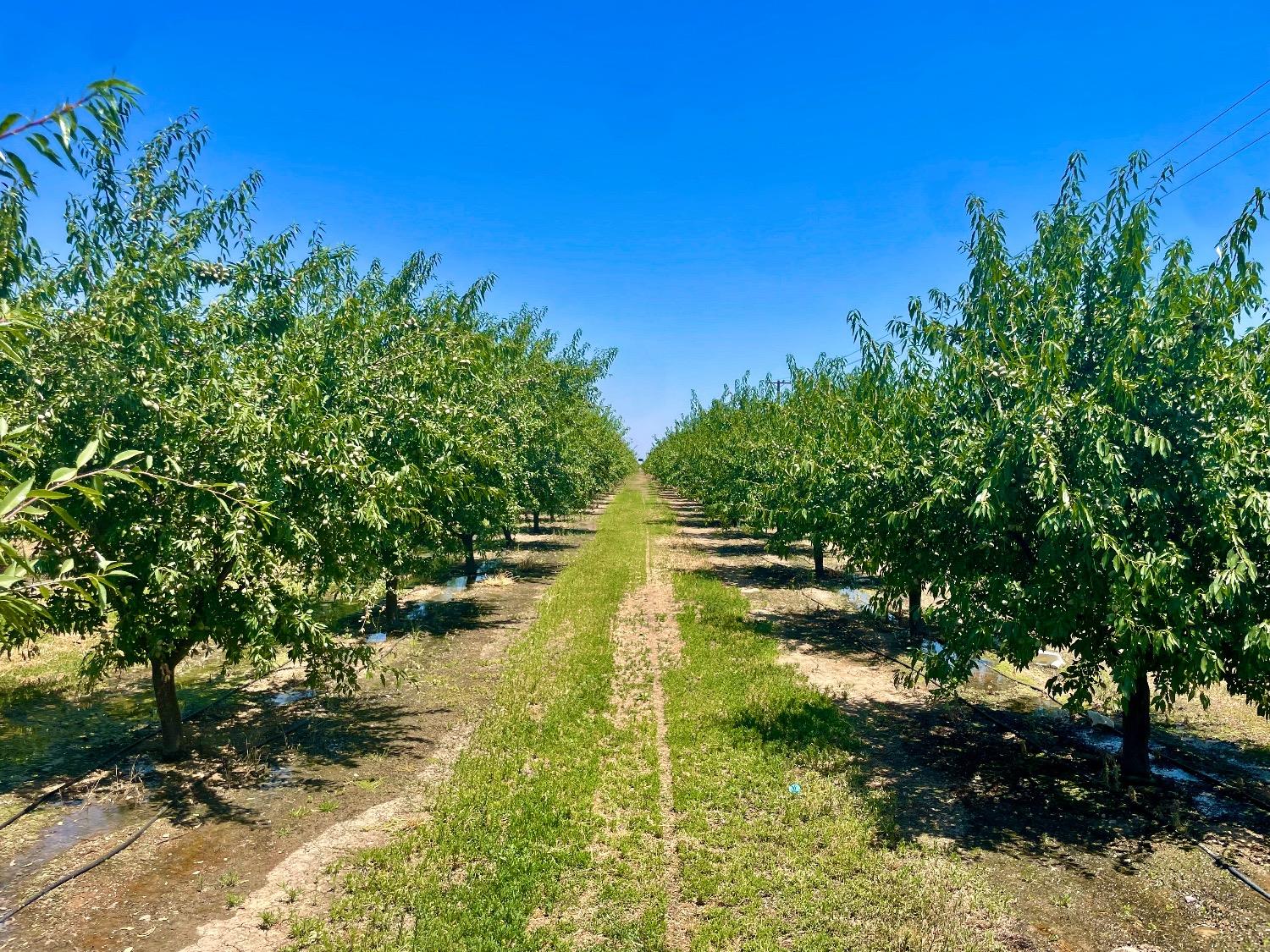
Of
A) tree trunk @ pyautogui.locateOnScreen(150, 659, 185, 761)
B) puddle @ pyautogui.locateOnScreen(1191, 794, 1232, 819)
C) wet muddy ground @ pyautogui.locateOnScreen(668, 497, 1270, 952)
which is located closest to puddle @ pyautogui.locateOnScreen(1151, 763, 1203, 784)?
wet muddy ground @ pyautogui.locateOnScreen(668, 497, 1270, 952)

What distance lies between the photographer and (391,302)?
15.8 metres

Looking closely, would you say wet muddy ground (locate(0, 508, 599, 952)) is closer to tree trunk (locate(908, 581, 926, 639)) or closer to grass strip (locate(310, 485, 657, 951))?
grass strip (locate(310, 485, 657, 951))

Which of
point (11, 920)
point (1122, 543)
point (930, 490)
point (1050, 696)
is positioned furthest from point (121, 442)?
point (1050, 696)

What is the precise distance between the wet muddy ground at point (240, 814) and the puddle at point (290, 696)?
4cm

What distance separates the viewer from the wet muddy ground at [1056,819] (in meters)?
6.22

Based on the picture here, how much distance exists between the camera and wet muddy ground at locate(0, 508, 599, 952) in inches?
247

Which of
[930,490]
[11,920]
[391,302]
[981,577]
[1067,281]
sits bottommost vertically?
[11,920]

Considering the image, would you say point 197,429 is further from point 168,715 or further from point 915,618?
point 915,618

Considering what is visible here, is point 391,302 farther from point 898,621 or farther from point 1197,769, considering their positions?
point 1197,769

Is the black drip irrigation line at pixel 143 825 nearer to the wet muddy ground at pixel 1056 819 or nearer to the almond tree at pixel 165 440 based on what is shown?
the almond tree at pixel 165 440

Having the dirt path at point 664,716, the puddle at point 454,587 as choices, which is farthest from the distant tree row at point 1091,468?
the puddle at point 454,587

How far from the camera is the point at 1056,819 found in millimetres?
8047

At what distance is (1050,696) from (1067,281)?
282 inches

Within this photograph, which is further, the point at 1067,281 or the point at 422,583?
the point at 422,583
